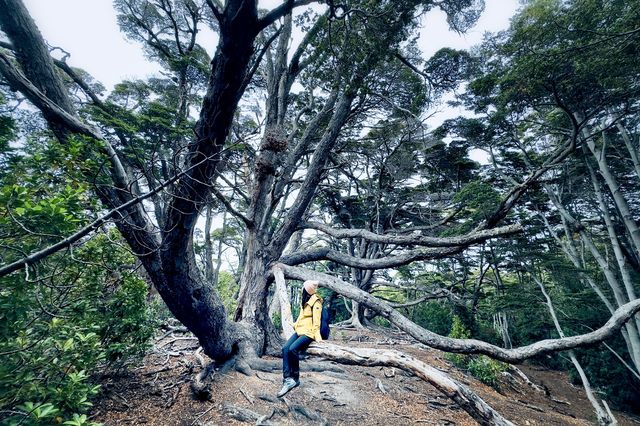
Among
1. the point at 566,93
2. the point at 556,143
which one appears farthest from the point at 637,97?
the point at 556,143

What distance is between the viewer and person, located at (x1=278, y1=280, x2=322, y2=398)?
3.39 m

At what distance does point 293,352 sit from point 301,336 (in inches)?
12.6

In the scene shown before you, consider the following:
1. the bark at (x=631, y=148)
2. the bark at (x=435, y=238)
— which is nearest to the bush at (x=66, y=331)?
the bark at (x=435, y=238)

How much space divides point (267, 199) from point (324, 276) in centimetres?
261

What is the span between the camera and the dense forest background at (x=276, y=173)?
7.98 ft

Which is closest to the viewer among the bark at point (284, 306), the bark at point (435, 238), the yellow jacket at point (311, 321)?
the yellow jacket at point (311, 321)

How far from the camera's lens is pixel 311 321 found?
3426 mm

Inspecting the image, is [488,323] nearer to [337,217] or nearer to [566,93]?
[337,217]

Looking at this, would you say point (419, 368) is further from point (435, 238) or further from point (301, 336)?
point (435, 238)

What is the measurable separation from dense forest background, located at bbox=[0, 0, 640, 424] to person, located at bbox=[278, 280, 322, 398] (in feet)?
Answer: 4.32

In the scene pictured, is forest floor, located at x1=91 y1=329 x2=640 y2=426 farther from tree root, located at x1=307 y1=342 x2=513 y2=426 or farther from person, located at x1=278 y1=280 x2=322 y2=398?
tree root, located at x1=307 y1=342 x2=513 y2=426

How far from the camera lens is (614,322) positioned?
121 inches

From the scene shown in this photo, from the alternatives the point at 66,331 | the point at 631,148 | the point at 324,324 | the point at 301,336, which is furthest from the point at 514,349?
the point at 631,148

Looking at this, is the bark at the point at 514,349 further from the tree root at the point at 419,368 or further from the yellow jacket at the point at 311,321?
the yellow jacket at the point at 311,321
